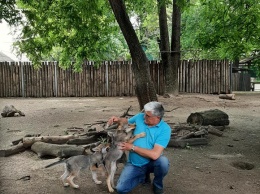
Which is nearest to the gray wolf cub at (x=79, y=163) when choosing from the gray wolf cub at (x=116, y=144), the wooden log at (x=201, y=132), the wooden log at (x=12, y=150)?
the gray wolf cub at (x=116, y=144)

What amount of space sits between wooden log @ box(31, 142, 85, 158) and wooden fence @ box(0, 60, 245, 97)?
13825 mm

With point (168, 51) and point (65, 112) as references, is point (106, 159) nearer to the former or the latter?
point (65, 112)

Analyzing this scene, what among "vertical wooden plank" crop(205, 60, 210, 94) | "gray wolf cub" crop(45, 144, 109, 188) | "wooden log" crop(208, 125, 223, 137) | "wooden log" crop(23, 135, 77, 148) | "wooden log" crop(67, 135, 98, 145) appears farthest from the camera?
"vertical wooden plank" crop(205, 60, 210, 94)

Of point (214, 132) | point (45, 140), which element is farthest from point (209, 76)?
point (45, 140)

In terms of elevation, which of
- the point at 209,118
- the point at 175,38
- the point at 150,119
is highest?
the point at 175,38

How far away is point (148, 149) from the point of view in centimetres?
392

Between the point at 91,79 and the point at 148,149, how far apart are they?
16.8 meters

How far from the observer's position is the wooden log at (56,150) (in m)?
5.80

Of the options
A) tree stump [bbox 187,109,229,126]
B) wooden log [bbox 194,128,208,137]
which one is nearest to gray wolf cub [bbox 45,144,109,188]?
wooden log [bbox 194,128,208,137]

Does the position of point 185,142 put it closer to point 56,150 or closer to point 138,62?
point 56,150

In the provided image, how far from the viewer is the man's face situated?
394 cm

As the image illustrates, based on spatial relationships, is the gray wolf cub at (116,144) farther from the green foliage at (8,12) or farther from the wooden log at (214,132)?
the wooden log at (214,132)

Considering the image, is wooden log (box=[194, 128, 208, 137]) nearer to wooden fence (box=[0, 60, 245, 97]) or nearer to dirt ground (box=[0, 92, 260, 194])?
dirt ground (box=[0, 92, 260, 194])

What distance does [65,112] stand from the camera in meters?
12.9
